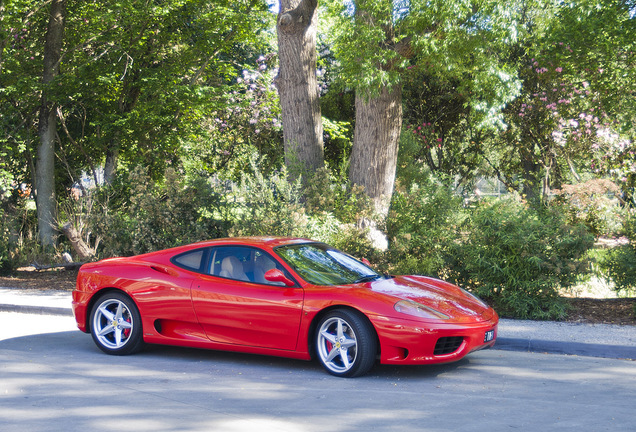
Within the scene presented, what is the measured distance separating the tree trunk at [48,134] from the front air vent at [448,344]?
14158 mm

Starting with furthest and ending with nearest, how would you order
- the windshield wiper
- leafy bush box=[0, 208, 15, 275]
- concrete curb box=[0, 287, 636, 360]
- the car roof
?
leafy bush box=[0, 208, 15, 275] → concrete curb box=[0, 287, 636, 360] → the car roof → the windshield wiper

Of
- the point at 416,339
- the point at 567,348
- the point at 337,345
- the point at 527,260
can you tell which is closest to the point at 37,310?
the point at 337,345

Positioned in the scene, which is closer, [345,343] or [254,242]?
[345,343]

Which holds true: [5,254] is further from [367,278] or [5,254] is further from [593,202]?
[593,202]

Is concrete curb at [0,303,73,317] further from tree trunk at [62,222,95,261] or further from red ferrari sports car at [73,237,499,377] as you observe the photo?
tree trunk at [62,222,95,261]

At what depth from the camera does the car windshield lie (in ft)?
22.4

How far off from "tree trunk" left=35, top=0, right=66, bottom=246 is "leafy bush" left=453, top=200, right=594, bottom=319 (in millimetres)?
12391

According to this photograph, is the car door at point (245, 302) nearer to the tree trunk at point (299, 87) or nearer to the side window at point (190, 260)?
the side window at point (190, 260)

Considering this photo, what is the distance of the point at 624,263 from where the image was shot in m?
9.55

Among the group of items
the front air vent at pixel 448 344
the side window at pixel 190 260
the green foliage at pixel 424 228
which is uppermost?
the green foliage at pixel 424 228

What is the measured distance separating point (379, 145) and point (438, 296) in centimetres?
743

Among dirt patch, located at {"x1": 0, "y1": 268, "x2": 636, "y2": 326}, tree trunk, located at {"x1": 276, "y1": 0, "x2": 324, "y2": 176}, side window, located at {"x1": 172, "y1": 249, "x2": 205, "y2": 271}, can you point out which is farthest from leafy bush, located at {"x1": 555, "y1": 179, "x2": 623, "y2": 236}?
side window, located at {"x1": 172, "y1": 249, "x2": 205, "y2": 271}

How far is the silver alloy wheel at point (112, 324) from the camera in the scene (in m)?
7.39

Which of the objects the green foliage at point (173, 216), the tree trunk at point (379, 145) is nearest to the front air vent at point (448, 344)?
the green foliage at point (173, 216)
